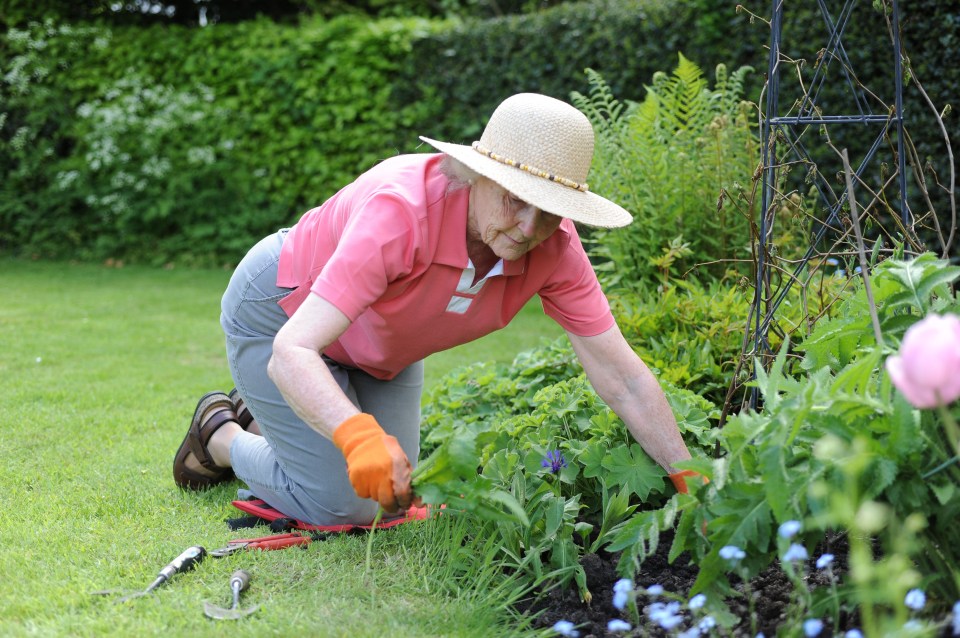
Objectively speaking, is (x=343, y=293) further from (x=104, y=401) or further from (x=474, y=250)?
(x=104, y=401)

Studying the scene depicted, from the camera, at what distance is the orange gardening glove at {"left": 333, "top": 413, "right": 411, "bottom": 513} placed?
1.87m

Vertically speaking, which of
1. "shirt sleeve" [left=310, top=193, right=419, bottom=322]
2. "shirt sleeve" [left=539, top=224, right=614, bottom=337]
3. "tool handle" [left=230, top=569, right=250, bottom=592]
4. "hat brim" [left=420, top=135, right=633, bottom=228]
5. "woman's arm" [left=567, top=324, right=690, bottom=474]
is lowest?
"tool handle" [left=230, top=569, right=250, bottom=592]

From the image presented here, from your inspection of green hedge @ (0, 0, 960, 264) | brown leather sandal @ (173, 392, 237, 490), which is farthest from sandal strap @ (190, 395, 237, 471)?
green hedge @ (0, 0, 960, 264)

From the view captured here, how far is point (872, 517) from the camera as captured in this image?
1130 mm

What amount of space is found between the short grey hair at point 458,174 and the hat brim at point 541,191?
0.06m

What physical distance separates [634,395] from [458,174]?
29.7 inches

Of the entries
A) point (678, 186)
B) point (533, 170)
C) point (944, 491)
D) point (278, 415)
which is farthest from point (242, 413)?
point (944, 491)

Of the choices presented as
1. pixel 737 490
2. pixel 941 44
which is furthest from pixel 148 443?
pixel 941 44

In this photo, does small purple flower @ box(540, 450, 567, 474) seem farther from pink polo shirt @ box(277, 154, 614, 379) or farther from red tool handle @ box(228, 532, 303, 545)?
red tool handle @ box(228, 532, 303, 545)

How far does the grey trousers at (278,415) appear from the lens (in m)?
2.76

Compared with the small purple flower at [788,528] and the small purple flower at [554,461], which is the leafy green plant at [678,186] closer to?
the small purple flower at [554,461]

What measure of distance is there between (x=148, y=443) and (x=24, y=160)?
6.45 metres

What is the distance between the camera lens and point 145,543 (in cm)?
254

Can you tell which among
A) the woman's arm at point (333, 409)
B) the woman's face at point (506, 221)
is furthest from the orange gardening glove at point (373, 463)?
the woman's face at point (506, 221)
